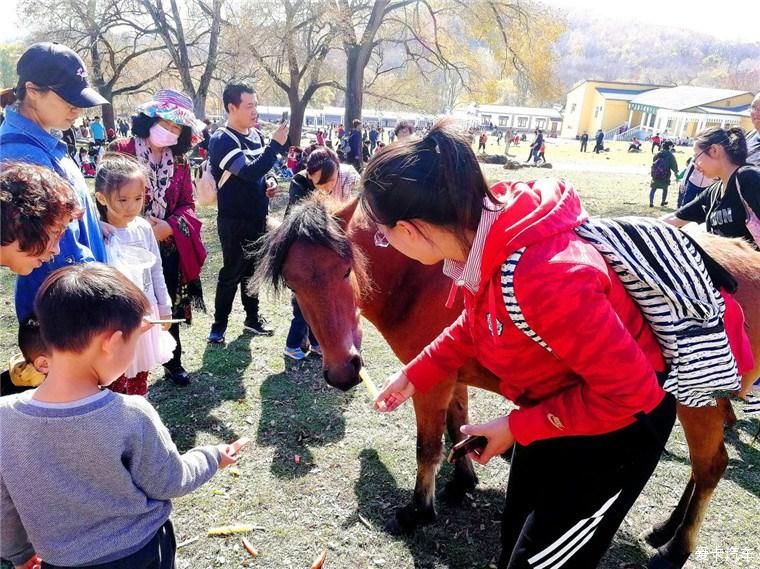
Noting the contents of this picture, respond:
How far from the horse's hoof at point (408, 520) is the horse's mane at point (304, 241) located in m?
1.43

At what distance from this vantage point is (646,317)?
5.15ft

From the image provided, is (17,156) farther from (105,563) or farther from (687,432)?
(687,432)

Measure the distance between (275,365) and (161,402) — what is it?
3.76 ft

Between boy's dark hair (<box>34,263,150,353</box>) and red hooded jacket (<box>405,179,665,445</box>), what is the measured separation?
113 centimetres

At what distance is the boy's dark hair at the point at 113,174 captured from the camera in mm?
3066

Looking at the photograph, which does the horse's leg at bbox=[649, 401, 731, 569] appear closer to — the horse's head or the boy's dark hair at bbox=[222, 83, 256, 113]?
Answer: the horse's head

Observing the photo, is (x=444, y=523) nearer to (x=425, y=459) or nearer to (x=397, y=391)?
(x=425, y=459)

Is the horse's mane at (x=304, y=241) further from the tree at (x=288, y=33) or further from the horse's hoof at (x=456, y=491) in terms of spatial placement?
the tree at (x=288, y=33)

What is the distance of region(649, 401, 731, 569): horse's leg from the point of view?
101 inches

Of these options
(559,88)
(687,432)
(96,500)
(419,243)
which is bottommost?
(687,432)

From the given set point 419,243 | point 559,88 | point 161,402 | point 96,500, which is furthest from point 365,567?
point 559,88

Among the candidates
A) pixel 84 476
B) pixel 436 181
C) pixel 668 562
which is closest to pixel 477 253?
pixel 436 181

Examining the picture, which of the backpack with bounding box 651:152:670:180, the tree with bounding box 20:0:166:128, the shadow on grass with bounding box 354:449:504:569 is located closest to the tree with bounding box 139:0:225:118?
the tree with bounding box 20:0:166:128

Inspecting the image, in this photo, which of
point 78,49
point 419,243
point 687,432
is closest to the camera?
point 419,243
